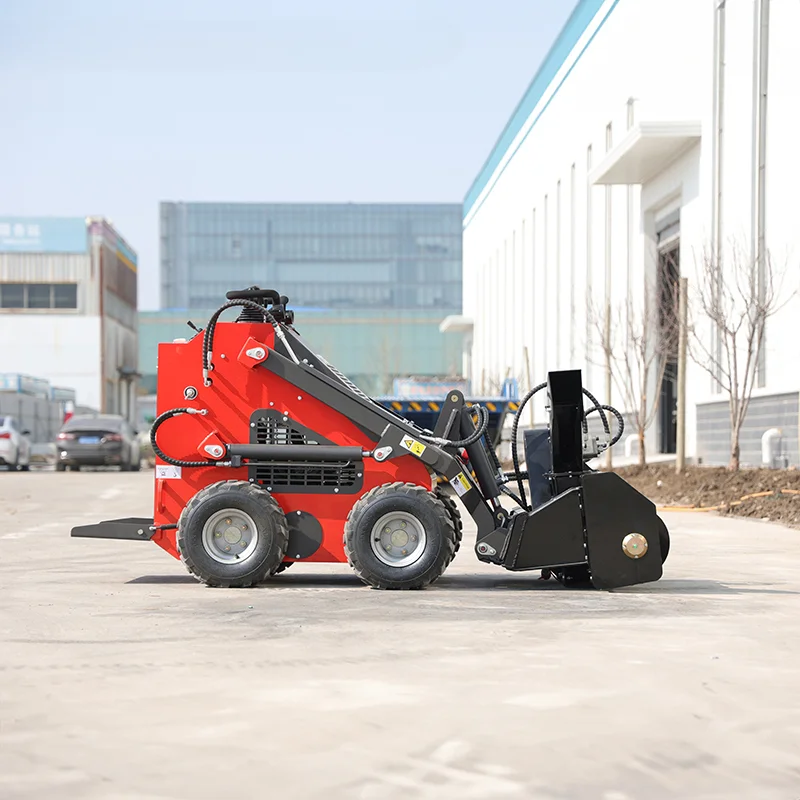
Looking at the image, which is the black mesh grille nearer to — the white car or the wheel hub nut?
the wheel hub nut

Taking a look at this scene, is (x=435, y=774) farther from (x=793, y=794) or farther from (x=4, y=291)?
(x=4, y=291)

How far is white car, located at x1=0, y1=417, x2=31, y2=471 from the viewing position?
119ft

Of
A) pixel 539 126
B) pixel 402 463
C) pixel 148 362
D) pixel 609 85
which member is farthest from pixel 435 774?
pixel 148 362

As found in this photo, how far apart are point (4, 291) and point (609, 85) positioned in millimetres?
50774

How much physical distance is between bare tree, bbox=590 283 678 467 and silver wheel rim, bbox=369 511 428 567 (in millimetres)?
17878

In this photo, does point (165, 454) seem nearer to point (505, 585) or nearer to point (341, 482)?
point (341, 482)

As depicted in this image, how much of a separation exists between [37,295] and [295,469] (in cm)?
7342

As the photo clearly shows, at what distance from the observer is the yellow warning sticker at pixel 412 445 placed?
8578mm

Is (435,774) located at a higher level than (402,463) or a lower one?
lower

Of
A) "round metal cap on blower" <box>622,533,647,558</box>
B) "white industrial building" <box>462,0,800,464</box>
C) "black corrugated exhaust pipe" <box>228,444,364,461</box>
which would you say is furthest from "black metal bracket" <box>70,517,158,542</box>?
"white industrial building" <box>462,0,800,464</box>

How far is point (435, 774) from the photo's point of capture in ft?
13.2

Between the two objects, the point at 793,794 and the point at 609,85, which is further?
the point at 609,85

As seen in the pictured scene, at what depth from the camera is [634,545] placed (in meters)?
8.28

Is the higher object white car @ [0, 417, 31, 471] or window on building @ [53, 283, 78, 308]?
window on building @ [53, 283, 78, 308]
